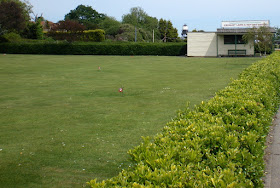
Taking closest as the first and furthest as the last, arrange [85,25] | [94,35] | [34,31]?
[94,35]
[34,31]
[85,25]

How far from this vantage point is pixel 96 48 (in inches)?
1829

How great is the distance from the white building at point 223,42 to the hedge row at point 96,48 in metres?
2.85

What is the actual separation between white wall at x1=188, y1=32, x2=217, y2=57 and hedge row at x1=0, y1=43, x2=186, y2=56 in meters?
2.62

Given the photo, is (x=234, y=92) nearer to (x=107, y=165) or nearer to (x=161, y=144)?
(x=107, y=165)

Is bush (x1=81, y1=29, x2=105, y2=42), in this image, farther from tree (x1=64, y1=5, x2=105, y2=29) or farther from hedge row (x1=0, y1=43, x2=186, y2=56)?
tree (x1=64, y1=5, x2=105, y2=29)

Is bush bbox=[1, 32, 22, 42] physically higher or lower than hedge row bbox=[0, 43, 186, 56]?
higher

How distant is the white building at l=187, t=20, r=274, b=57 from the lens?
41031 mm

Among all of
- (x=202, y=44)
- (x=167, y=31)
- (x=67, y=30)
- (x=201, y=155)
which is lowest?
(x=201, y=155)

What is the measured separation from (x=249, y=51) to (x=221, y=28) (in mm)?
4328

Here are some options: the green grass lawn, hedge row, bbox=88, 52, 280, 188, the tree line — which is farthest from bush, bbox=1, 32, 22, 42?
hedge row, bbox=88, 52, 280, 188

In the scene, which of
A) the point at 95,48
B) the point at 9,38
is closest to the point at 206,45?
the point at 95,48

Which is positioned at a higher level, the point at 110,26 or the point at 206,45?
the point at 110,26

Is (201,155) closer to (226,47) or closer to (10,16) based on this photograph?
(226,47)

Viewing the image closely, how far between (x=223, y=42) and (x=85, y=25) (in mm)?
54004
